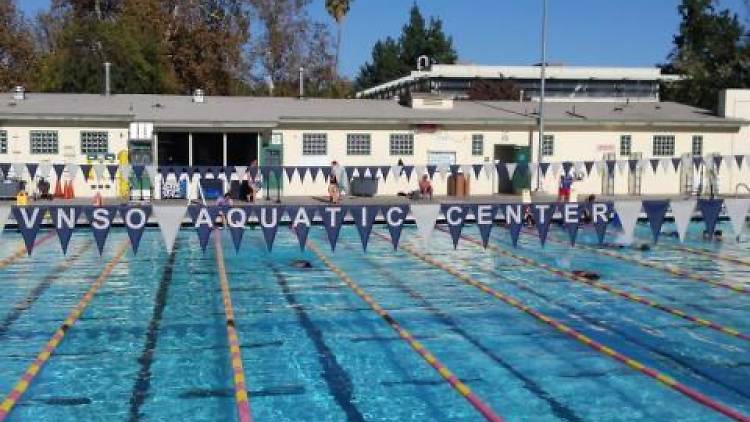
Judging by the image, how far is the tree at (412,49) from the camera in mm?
108188

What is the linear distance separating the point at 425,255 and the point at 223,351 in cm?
1003

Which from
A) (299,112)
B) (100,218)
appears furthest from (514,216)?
(299,112)

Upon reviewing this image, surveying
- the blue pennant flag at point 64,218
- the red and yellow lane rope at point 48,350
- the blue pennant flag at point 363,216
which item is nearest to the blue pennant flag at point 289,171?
the red and yellow lane rope at point 48,350

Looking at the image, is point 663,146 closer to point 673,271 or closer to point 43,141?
point 673,271

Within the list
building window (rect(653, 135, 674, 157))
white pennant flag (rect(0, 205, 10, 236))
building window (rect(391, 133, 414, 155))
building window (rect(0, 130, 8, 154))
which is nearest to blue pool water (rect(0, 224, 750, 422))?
white pennant flag (rect(0, 205, 10, 236))

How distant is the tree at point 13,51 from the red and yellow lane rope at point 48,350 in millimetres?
38400

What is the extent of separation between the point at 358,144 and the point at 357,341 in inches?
904

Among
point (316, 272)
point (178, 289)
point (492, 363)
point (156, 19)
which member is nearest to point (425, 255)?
point (316, 272)

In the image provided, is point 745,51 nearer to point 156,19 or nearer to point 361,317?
point 156,19

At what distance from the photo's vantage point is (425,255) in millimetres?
21109

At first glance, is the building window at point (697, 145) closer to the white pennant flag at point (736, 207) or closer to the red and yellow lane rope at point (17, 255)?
the white pennant flag at point (736, 207)

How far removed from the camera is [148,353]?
1155cm

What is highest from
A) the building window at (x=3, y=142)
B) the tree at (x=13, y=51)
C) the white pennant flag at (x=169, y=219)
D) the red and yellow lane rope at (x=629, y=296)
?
the tree at (x=13, y=51)

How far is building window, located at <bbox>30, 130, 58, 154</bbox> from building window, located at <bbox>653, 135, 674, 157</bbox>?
992 inches
